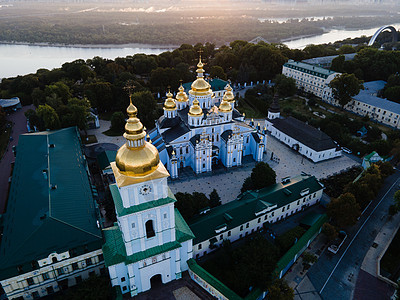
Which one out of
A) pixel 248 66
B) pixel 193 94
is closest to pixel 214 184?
pixel 193 94

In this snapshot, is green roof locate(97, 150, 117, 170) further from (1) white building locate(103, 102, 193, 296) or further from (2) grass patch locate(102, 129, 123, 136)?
(1) white building locate(103, 102, 193, 296)

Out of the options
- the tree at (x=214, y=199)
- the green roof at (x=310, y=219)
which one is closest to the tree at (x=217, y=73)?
the tree at (x=214, y=199)

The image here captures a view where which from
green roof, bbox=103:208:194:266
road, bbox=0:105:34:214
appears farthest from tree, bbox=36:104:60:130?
green roof, bbox=103:208:194:266

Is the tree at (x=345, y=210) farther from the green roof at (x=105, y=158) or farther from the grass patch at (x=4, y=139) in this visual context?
the grass patch at (x=4, y=139)

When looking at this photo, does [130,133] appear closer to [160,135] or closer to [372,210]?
[160,135]

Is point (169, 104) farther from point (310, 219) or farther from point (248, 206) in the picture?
point (310, 219)

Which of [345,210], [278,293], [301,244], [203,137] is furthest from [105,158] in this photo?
[345,210]
